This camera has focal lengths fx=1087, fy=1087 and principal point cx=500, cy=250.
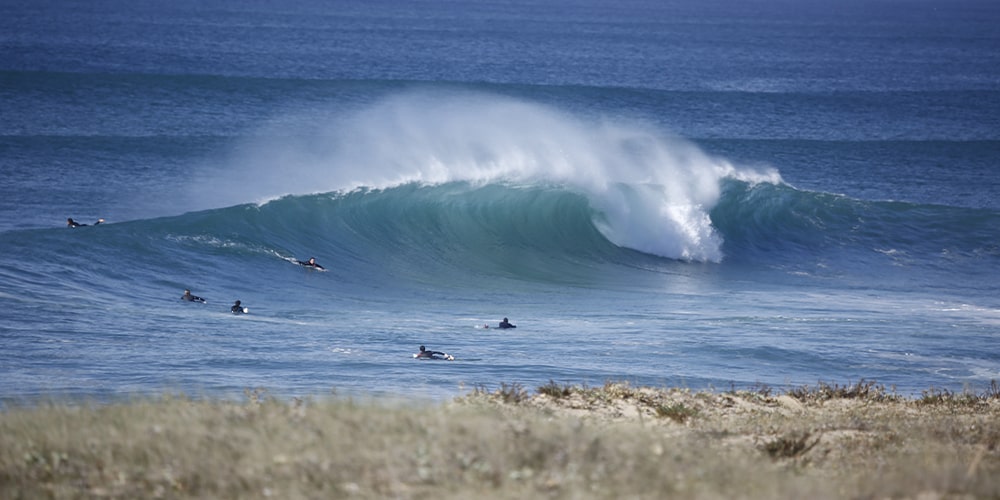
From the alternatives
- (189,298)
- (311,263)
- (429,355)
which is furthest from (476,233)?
(429,355)

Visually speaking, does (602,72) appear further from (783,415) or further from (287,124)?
(783,415)

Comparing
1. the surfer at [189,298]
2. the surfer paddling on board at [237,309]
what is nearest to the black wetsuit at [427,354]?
the surfer paddling on board at [237,309]

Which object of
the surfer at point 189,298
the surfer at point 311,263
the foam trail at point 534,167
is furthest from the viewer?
the foam trail at point 534,167

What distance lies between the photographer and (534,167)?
29031mm

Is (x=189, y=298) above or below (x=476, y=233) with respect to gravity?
below

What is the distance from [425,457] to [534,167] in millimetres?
22744

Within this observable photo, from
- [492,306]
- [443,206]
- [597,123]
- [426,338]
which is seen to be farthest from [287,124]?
[426,338]

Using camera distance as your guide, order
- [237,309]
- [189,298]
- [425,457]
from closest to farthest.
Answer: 1. [425,457]
2. [237,309]
3. [189,298]

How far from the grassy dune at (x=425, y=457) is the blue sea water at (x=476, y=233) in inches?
125

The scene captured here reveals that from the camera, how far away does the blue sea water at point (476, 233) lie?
48.9 feet

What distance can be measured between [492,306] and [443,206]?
23.8 ft

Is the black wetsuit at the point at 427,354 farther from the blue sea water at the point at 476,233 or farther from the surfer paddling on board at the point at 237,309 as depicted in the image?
the surfer paddling on board at the point at 237,309

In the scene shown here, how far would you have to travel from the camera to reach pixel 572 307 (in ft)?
65.3

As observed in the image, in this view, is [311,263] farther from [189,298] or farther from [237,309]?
[237,309]
